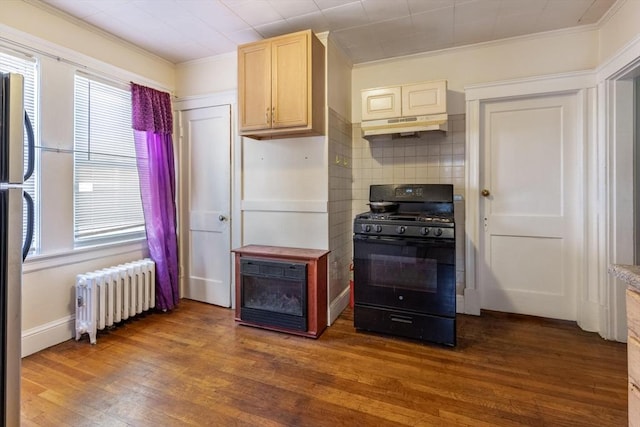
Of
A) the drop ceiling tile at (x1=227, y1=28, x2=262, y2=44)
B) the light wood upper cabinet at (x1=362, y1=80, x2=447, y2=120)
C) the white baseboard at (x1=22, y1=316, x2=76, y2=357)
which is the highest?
the drop ceiling tile at (x1=227, y1=28, x2=262, y2=44)

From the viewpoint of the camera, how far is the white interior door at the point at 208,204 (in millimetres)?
3309

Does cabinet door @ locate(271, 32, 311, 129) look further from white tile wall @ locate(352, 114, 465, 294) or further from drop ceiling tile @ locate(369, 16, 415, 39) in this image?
white tile wall @ locate(352, 114, 465, 294)

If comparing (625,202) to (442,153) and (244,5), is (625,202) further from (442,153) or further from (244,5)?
(244,5)

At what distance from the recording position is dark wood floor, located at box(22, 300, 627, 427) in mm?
1683

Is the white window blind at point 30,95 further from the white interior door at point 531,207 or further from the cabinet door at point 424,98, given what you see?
the white interior door at point 531,207

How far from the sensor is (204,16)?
8.30 feet

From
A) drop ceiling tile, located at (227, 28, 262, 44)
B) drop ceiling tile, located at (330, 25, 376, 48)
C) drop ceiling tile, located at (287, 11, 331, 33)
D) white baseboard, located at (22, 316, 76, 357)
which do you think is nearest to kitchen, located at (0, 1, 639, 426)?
white baseboard, located at (22, 316, 76, 357)

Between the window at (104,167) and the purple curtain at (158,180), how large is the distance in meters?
0.17

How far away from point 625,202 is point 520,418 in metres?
1.94

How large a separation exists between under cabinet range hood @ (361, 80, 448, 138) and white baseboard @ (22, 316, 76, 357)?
3096mm

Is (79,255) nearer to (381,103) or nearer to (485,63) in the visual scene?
(381,103)

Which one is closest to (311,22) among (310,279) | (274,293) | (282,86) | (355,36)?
(355,36)

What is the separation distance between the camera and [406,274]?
249 centimetres

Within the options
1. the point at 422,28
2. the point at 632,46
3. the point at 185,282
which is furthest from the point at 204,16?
the point at 632,46
